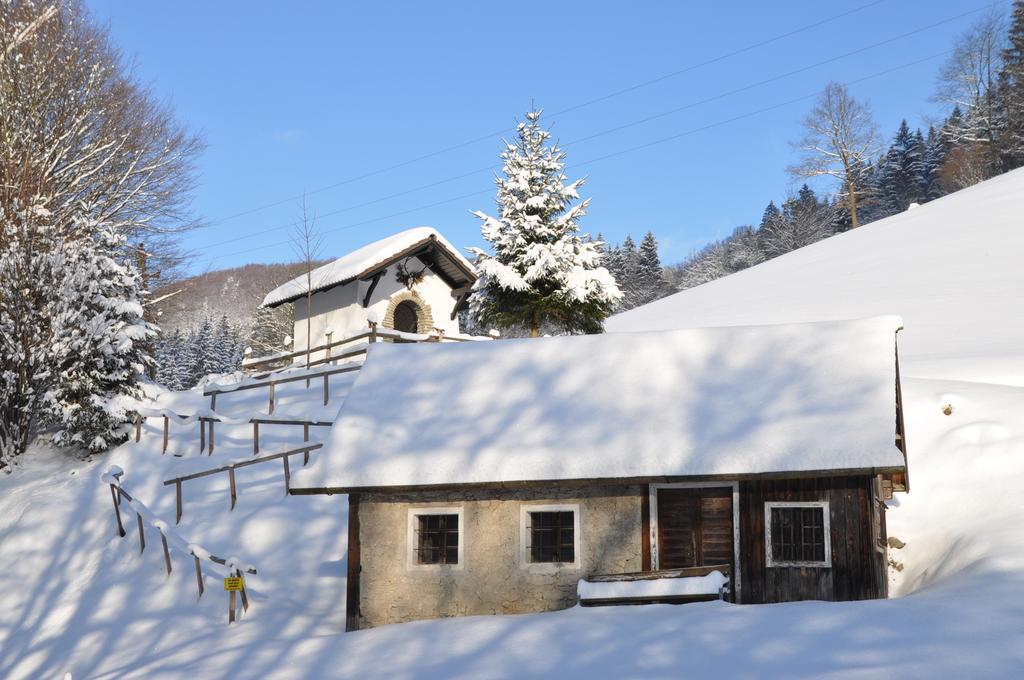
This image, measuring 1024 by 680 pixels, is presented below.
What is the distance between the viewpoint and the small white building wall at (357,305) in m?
32.8

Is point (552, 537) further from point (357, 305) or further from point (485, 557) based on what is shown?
point (357, 305)

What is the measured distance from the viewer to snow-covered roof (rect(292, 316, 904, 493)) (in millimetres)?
13289

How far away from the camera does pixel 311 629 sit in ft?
47.6

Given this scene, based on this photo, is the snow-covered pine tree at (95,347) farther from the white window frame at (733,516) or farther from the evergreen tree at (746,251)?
the evergreen tree at (746,251)

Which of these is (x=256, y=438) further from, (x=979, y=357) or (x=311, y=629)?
(x=979, y=357)

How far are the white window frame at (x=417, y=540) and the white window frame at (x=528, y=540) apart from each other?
3.09 ft

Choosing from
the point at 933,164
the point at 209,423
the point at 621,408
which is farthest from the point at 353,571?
the point at 933,164

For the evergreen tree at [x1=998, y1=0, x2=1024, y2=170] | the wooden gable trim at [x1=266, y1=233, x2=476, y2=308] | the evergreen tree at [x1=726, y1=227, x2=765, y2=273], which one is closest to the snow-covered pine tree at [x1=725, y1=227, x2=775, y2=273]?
the evergreen tree at [x1=726, y1=227, x2=765, y2=273]

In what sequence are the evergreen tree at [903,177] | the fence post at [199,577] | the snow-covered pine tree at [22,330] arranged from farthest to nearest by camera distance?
the evergreen tree at [903,177] < the snow-covered pine tree at [22,330] < the fence post at [199,577]

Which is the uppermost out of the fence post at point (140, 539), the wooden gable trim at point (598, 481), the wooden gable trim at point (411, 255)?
the wooden gable trim at point (411, 255)

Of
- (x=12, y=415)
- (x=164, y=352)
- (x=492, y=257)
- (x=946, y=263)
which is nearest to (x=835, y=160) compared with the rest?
(x=946, y=263)

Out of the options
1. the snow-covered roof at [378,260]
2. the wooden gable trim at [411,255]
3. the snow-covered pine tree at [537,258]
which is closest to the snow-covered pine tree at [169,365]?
the snow-covered roof at [378,260]

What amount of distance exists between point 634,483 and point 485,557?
2703 millimetres

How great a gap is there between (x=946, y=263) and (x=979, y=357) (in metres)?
16.9
